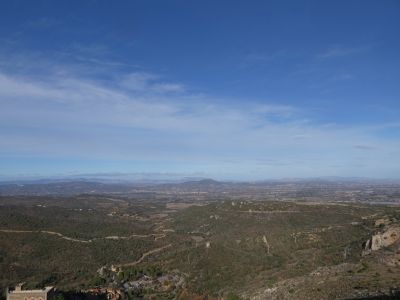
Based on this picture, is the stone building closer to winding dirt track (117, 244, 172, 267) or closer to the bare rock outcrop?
winding dirt track (117, 244, 172, 267)

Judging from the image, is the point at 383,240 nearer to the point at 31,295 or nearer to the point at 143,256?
the point at 31,295

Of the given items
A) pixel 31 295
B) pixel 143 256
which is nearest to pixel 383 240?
pixel 31 295

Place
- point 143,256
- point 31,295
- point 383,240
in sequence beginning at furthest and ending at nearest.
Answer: point 143,256
point 383,240
point 31,295

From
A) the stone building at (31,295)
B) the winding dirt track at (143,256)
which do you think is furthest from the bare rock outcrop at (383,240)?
the winding dirt track at (143,256)

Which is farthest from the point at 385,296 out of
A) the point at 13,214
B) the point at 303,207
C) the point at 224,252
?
the point at 13,214

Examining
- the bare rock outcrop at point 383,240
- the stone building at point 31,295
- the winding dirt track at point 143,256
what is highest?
the bare rock outcrop at point 383,240

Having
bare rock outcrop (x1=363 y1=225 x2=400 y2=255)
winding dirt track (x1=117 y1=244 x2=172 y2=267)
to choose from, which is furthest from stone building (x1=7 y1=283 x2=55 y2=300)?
bare rock outcrop (x1=363 y1=225 x2=400 y2=255)

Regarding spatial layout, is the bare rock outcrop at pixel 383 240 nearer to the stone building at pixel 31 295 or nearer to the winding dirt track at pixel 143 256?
the stone building at pixel 31 295

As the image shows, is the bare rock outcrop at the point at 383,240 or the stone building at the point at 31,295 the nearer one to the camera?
the stone building at the point at 31,295

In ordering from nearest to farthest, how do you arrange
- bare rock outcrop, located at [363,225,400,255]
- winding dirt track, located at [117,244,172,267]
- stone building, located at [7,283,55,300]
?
stone building, located at [7,283,55,300] < bare rock outcrop, located at [363,225,400,255] < winding dirt track, located at [117,244,172,267]

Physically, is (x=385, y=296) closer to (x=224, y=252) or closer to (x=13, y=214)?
(x=224, y=252)

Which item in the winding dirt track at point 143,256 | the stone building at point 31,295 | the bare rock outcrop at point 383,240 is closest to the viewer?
the stone building at point 31,295
